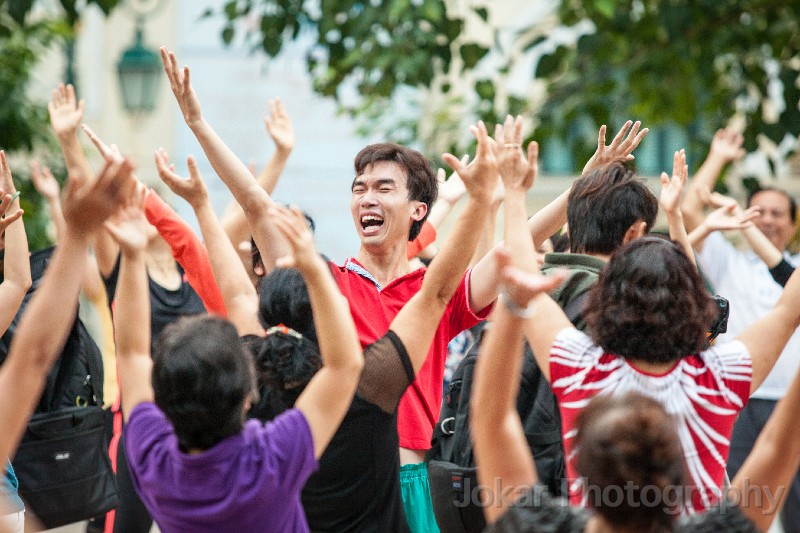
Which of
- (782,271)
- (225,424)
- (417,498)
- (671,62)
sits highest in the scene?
(671,62)

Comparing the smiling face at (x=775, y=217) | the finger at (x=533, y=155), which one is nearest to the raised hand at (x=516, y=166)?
the finger at (x=533, y=155)

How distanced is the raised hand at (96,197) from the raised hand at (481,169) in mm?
1018

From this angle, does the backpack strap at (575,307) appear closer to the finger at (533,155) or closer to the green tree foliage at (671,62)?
the finger at (533,155)

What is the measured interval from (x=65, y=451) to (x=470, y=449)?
6.48 ft

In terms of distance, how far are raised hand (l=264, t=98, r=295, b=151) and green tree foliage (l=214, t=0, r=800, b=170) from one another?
219 cm

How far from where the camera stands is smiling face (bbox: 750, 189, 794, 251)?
607 cm

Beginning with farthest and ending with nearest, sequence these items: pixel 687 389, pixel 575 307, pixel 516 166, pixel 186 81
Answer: pixel 186 81, pixel 575 307, pixel 516 166, pixel 687 389

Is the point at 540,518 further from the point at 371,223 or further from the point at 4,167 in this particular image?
the point at 4,167

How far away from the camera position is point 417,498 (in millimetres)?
3766

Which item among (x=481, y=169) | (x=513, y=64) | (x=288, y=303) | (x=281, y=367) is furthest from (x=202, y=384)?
(x=513, y=64)

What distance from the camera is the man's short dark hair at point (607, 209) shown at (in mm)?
3514

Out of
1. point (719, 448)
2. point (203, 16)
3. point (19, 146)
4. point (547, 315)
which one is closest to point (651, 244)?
point (547, 315)

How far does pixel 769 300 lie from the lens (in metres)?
5.70

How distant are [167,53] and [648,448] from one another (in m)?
2.36
